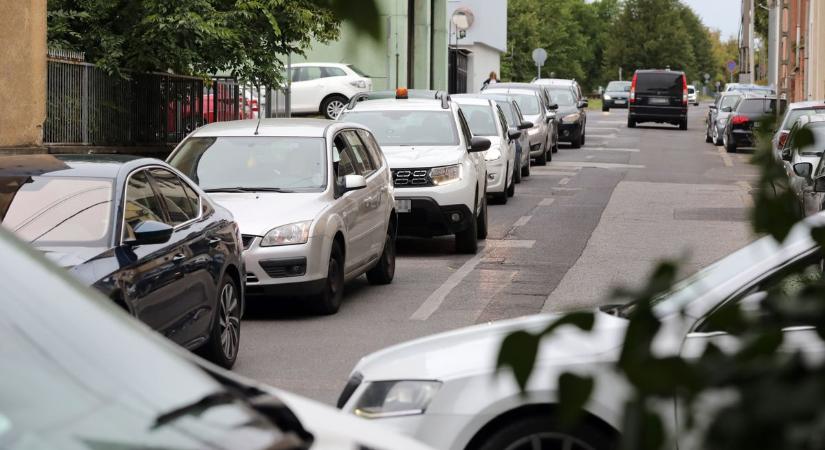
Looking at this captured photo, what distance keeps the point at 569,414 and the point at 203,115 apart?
21768 mm

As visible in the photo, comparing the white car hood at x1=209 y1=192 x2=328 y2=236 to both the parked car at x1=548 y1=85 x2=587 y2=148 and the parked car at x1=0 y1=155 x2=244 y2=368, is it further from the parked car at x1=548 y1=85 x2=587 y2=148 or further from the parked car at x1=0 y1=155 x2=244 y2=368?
the parked car at x1=548 y1=85 x2=587 y2=148

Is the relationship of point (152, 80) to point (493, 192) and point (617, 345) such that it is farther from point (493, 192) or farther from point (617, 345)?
point (617, 345)

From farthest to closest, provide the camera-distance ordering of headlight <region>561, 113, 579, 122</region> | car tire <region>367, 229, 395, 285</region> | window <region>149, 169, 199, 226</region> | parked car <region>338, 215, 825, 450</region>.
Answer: headlight <region>561, 113, 579, 122</region>, car tire <region>367, 229, 395, 285</region>, window <region>149, 169, 199, 226</region>, parked car <region>338, 215, 825, 450</region>

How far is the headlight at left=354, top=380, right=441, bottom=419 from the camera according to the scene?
5.21 metres

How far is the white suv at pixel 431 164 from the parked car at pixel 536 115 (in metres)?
12.6

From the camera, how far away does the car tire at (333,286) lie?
11.0m

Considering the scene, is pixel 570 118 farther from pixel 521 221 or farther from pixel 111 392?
pixel 111 392

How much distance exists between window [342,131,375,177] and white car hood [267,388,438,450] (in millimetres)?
9530

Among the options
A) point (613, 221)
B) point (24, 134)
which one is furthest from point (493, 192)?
point (24, 134)

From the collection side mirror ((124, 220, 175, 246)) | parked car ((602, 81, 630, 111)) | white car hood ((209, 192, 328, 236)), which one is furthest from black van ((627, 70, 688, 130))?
side mirror ((124, 220, 175, 246))

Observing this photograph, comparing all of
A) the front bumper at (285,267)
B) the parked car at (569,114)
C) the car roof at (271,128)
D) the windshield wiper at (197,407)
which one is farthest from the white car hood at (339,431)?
the parked car at (569,114)

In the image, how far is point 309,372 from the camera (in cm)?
871

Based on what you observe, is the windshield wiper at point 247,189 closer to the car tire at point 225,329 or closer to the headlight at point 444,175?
the car tire at point 225,329

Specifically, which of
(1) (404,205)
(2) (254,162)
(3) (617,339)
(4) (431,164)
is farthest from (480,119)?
(3) (617,339)
